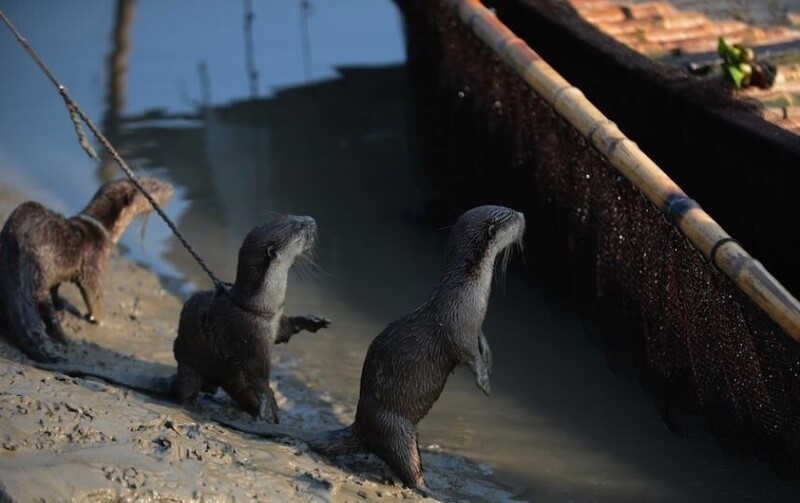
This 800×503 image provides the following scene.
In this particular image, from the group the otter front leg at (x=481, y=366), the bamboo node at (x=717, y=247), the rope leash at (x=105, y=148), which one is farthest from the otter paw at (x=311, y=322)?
the bamboo node at (x=717, y=247)

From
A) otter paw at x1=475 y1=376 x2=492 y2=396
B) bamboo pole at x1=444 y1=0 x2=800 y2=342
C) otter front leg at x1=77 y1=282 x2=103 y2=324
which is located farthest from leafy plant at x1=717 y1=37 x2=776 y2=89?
otter front leg at x1=77 y1=282 x2=103 y2=324

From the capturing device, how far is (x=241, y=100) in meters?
11.1

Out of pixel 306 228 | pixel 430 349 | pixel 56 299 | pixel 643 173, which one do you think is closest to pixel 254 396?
pixel 306 228

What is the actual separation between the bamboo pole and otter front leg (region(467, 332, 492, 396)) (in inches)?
36.1

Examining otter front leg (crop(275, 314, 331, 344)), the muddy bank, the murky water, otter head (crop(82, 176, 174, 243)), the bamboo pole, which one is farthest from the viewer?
otter head (crop(82, 176, 174, 243))

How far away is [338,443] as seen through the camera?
5.16 metres

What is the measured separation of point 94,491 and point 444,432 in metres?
2.14

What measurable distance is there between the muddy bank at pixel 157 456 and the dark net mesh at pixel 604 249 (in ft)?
3.01

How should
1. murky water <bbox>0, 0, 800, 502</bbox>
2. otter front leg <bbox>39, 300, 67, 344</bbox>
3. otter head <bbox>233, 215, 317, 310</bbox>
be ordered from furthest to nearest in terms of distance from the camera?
otter front leg <bbox>39, 300, 67, 344</bbox> < murky water <bbox>0, 0, 800, 502</bbox> < otter head <bbox>233, 215, 317, 310</bbox>

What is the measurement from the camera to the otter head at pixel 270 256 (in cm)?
529

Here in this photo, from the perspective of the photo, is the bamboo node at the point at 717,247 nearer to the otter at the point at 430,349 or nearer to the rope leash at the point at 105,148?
the otter at the point at 430,349

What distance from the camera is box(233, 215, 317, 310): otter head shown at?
17.4ft

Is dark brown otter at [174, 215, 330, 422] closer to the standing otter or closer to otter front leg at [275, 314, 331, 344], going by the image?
otter front leg at [275, 314, 331, 344]

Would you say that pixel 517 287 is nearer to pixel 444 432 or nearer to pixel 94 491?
pixel 444 432
